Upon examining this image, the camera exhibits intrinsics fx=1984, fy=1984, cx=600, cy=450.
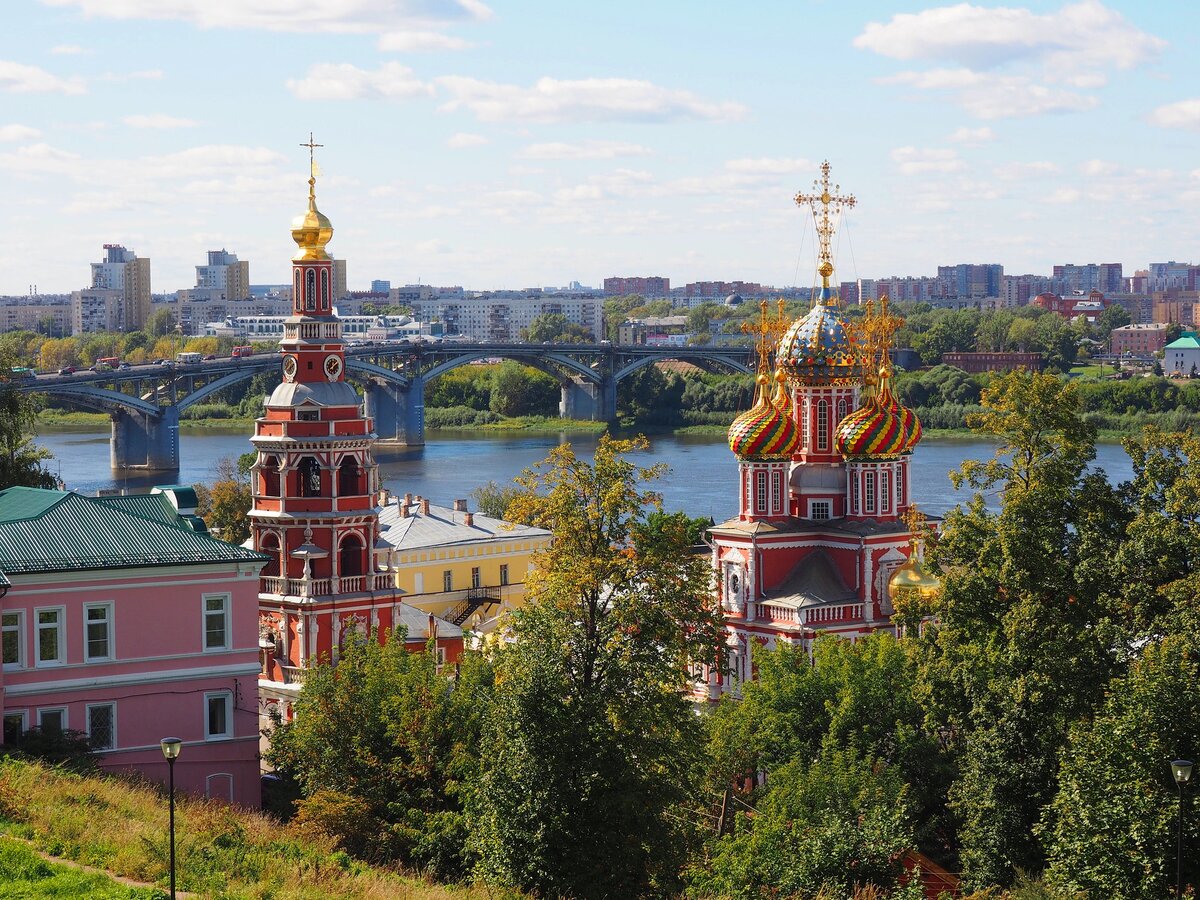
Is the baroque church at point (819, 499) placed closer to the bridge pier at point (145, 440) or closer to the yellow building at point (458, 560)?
the yellow building at point (458, 560)

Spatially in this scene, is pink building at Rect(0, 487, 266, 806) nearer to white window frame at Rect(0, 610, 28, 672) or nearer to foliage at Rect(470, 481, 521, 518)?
white window frame at Rect(0, 610, 28, 672)

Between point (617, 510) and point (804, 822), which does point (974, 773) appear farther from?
point (617, 510)

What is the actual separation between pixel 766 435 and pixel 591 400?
56.1m

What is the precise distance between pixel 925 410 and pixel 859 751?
5512cm

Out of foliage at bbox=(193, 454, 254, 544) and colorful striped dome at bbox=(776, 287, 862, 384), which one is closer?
colorful striped dome at bbox=(776, 287, 862, 384)

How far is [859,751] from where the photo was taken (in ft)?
58.0

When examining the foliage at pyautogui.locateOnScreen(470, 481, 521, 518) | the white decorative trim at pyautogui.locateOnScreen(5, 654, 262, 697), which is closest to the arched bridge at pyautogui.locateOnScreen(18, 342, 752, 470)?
the foliage at pyautogui.locateOnScreen(470, 481, 521, 518)

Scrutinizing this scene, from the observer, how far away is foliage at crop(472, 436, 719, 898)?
13688 millimetres

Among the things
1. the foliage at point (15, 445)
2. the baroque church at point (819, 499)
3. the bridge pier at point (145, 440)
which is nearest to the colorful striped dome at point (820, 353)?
the baroque church at point (819, 499)

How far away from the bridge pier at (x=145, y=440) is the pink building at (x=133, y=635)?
42.4 m

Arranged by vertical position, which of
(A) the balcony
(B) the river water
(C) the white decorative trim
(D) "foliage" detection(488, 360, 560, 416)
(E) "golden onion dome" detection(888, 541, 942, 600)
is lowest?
(B) the river water

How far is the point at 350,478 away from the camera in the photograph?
2312cm

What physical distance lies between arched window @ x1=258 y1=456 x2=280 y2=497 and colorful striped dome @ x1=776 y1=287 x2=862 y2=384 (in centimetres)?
630

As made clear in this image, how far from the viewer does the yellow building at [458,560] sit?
27.2 metres
